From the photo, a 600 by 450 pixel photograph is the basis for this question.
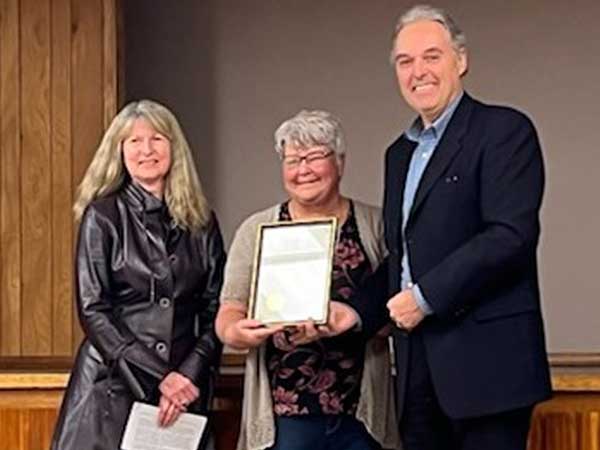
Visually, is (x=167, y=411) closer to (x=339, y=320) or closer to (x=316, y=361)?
(x=316, y=361)

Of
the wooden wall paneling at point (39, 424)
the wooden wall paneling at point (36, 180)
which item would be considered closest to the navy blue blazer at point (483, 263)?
the wooden wall paneling at point (39, 424)

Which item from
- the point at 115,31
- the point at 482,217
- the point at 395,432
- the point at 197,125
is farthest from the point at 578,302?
the point at 482,217

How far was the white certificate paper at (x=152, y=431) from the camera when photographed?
294 cm

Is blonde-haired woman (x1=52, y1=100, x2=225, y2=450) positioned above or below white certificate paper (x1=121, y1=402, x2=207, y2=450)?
above

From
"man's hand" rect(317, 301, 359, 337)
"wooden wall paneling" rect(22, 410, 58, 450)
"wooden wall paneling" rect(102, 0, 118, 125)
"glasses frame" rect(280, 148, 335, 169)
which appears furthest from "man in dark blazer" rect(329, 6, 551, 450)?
"wooden wall paneling" rect(102, 0, 118, 125)

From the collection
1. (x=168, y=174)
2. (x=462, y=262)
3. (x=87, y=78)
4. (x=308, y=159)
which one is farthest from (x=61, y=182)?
(x=462, y=262)

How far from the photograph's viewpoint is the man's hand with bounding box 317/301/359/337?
2742mm

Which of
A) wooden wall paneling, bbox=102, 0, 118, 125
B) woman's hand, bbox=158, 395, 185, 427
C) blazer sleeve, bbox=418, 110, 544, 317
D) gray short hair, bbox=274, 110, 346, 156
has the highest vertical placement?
wooden wall paneling, bbox=102, 0, 118, 125

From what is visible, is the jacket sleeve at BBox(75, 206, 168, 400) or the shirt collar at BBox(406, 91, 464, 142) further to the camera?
the jacket sleeve at BBox(75, 206, 168, 400)

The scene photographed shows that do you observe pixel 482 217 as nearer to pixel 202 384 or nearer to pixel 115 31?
pixel 202 384

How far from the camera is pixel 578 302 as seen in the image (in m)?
5.12

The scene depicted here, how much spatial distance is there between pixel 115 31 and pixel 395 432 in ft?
6.53

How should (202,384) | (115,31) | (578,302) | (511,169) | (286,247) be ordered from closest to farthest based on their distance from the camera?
(511,169)
(286,247)
(202,384)
(115,31)
(578,302)

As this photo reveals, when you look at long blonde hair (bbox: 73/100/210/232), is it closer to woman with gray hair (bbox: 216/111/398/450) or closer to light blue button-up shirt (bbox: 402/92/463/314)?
woman with gray hair (bbox: 216/111/398/450)
